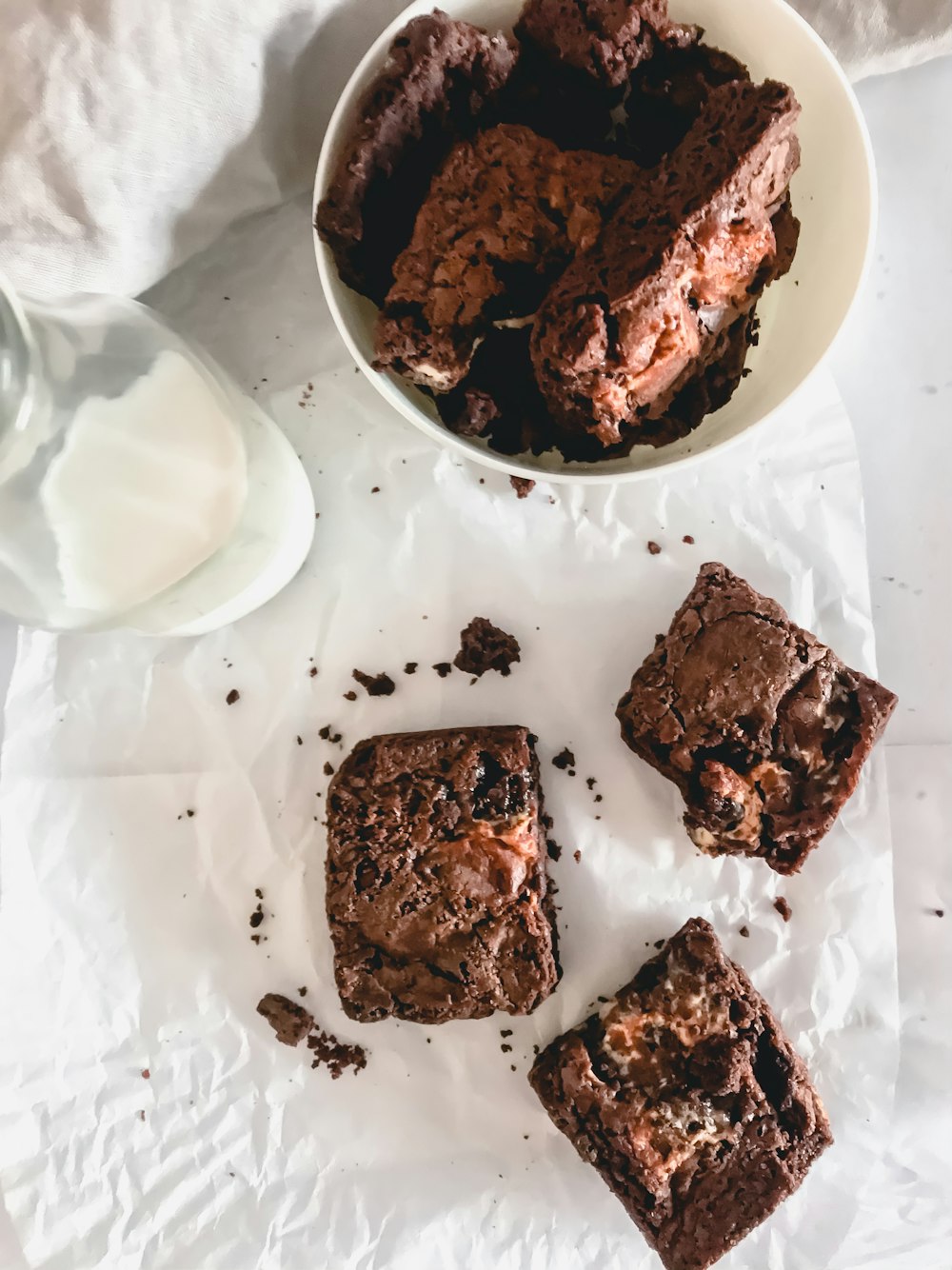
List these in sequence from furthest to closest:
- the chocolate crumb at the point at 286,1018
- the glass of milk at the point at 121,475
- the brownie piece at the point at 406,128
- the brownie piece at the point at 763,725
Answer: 1. the chocolate crumb at the point at 286,1018
2. the brownie piece at the point at 763,725
3. the brownie piece at the point at 406,128
4. the glass of milk at the point at 121,475

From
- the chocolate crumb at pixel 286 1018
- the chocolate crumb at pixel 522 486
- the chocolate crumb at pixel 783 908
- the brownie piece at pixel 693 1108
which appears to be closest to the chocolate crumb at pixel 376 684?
the chocolate crumb at pixel 522 486

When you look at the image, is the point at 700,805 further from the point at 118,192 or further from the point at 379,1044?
the point at 118,192

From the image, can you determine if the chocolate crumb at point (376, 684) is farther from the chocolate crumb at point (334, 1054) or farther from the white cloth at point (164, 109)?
the white cloth at point (164, 109)

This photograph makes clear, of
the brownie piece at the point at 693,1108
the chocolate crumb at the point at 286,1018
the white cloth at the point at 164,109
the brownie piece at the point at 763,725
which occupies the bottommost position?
the chocolate crumb at the point at 286,1018

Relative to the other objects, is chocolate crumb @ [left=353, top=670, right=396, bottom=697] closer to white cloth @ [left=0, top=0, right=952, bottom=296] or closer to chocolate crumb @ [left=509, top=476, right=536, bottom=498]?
chocolate crumb @ [left=509, top=476, right=536, bottom=498]

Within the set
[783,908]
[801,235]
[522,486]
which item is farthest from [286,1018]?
[801,235]

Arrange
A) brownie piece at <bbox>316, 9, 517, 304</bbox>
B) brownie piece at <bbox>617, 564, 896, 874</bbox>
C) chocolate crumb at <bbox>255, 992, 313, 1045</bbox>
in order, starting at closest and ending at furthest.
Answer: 1. brownie piece at <bbox>316, 9, 517, 304</bbox>
2. brownie piece at <bbox>617, 564, 896, 874</bbox>
3. chocolate crumb at <bbox>255, 992, 313, 1045</bbox>

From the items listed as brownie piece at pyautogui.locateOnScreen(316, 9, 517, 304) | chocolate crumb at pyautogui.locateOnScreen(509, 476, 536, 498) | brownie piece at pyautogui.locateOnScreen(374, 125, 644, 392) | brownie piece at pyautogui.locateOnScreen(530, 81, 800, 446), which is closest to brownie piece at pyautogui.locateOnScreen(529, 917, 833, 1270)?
chocolate crumb at pyautogui.locateOnScreen(509, 476, 536, 498)
